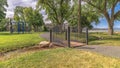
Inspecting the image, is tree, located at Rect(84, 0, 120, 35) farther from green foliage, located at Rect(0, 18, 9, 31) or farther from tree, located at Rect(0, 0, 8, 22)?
green foliage, located at Rect(0, 18, 9, 31)

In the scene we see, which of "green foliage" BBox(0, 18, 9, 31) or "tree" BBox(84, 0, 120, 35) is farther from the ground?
"tree" BBox(84, 0, 120, 35)

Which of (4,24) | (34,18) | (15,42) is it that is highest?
(34,18)

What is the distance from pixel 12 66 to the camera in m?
7.88

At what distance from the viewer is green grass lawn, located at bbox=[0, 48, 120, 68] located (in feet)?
25.5

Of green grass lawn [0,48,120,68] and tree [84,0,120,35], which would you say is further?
tree [84,0,120,35]

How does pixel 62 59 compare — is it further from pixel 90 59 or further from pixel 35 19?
pixel 35 19

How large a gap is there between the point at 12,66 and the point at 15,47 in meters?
3.94

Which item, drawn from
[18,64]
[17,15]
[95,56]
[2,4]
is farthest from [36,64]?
[17,15]

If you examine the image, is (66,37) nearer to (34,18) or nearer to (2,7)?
(2,7)

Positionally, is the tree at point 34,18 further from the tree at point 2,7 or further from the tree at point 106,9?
the tree at point 106,9

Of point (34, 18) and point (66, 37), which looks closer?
point (66, 37)

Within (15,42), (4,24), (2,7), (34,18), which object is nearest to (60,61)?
(15,42)

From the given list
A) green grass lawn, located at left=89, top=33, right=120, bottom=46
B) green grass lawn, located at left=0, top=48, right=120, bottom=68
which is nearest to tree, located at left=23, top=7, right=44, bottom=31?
green grass lawn, located at left=89, top=33, right=120, bottom=46

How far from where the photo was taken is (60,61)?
27.0 feet
